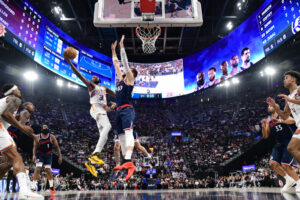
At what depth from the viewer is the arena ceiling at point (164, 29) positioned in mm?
19391

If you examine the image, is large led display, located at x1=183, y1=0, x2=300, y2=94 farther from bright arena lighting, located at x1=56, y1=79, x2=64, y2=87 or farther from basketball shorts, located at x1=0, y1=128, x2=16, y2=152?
bright arena lighting, located at x1=56, y1=79, x2=64, y2=87

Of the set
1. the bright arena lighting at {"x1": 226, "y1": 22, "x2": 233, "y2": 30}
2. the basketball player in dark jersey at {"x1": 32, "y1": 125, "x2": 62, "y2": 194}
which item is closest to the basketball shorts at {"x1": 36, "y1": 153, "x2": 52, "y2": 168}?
the basketball player in dark jersey at {"x1": 32, "y1": 125, "x2": 62, "y2": 194}

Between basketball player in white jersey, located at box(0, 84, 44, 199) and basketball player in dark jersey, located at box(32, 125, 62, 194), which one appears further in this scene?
basketball player in dark jersey, located at box(32, 125, 62, 194)

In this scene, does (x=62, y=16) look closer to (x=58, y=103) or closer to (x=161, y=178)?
(x=58, y=103)

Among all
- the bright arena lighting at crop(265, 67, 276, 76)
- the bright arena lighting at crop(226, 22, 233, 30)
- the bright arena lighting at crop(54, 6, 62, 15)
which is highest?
the bright arena lighting at crop(226, 22, 233, 30)

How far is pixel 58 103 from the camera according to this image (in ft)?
93.0

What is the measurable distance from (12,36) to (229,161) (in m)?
18.8

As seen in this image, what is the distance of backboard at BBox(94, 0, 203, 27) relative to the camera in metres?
8.02

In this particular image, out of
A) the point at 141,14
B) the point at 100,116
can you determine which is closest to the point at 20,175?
the point at 100,116

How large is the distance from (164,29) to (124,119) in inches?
752

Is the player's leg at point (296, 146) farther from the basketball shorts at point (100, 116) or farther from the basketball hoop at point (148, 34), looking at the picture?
the basketball hoop at point (148, 34)

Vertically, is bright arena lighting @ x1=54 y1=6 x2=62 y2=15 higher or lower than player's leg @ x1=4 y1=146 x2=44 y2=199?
higher

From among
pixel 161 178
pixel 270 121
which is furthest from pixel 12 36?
pixel 270 121

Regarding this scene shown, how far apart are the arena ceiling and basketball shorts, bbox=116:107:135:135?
16.8 meters
